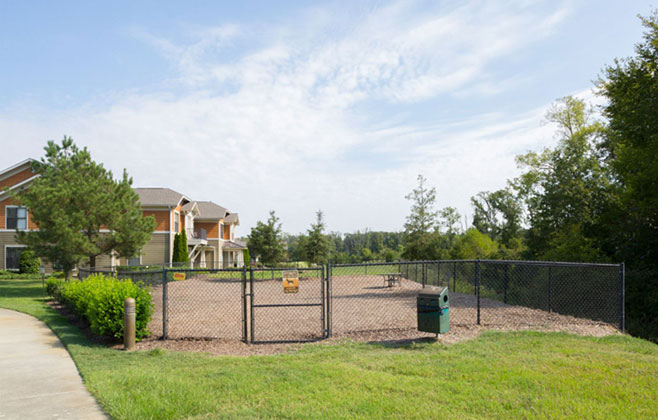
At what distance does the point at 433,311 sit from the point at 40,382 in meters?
6.45

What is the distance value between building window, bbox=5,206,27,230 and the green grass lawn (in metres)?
28.8

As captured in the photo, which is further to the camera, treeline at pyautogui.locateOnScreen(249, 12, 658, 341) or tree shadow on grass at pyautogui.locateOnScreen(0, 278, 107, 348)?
treeline at pyautogui.locateOnScreen(249, 12, 658, 341)

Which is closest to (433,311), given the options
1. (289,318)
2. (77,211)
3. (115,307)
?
(289,318)

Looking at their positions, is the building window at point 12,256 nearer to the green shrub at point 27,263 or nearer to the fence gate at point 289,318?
the green shrub at point 27,263

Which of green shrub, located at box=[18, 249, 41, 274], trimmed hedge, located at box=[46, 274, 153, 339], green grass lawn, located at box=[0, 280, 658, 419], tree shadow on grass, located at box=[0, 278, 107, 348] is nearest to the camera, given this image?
green grass lawn, located at box=[0, 280, 658, 419]

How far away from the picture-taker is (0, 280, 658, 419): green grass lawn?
4.94 meters

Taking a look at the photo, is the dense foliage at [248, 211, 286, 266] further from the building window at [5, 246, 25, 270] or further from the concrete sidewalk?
the concrete sidewalk

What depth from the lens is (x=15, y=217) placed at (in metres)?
31.6

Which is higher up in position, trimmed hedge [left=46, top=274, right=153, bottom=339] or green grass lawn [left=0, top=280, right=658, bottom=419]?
trimmed hedge [left=46, top=274, right=153, bottom=339]

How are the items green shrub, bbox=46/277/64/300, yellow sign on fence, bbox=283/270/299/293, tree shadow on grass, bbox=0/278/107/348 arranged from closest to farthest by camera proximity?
yellow sign on fence, bbox=283/270/299/293, tree shadow on grass, bbox=0/278/107/348, green shrub, bbox=46/277/64/300

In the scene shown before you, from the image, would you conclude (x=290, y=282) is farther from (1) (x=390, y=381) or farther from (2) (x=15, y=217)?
(2) (x=15, y=217)

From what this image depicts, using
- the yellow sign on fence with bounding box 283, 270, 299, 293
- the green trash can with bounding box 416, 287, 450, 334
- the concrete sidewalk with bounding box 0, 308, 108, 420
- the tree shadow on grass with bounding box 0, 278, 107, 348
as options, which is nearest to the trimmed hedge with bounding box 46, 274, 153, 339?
the tree shadow on grass with bounding box 0, 278, 107, 348

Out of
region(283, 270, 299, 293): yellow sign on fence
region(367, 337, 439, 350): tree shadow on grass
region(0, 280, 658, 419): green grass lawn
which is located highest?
region(283, 270, 299, 293): yellow sign on fence

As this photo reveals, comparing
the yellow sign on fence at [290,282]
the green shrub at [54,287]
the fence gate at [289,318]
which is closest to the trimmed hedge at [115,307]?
the fence gate at [289,318]
